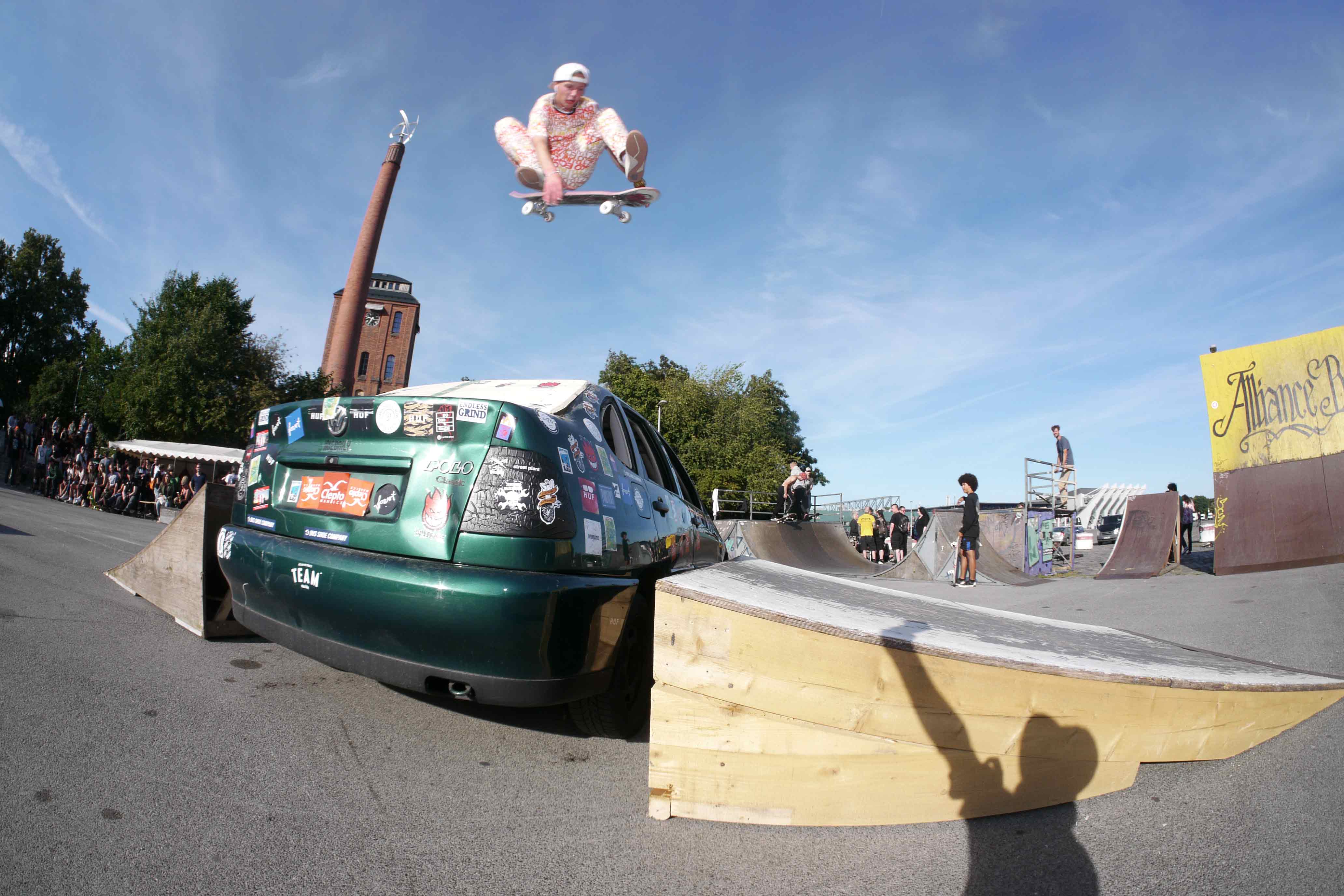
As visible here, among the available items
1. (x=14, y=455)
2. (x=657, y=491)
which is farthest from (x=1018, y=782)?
(x=14, y=455)

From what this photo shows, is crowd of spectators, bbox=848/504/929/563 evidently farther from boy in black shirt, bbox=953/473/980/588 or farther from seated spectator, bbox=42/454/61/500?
seated spectator, bbox=42/454/61/500

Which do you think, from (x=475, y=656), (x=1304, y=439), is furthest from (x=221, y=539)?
(x=1304, y=439)

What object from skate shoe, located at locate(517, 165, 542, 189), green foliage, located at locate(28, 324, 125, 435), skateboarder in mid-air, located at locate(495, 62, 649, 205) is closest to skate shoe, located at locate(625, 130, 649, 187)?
skateboarder in mid-air, located at locate(495, 62, 649, 205)

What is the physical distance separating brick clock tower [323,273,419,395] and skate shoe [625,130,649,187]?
1937 inches

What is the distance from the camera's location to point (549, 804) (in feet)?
7.11

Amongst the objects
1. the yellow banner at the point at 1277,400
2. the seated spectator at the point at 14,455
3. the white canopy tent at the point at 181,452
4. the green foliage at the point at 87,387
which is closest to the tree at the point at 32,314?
the green foliage at the point at 87,387

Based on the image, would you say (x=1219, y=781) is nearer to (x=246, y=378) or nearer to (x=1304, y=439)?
(x=1304, y=439)

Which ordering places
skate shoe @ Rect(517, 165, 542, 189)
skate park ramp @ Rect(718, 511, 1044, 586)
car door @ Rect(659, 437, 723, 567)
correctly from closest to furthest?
car door @ Rect(659, 437, 723, 567), skate park ramp @ Rect(718, 511, 1044, 586), skate shoe @ Rect(517, 165, 542, 189)

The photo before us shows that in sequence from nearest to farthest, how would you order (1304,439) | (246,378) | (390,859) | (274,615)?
(390,859)
(274,615)
(1304,439)
(246,378)

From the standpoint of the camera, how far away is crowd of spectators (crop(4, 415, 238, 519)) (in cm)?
1908

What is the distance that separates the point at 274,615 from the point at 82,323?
64209 millimetres

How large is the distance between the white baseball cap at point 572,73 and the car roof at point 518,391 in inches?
504

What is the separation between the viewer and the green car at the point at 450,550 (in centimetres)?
215

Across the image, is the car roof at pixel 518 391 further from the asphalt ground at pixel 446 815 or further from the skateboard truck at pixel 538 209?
the skateboard truck at pixel 538 209
